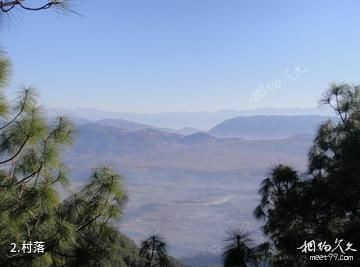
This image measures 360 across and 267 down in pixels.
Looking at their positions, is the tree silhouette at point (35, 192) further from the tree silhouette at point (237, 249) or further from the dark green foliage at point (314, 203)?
the dark green foliage at point (314, 203)

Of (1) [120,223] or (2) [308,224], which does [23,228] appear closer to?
(1) [120,223]

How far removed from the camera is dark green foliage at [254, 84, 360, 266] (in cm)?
486

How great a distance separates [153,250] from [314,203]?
2.00 metres

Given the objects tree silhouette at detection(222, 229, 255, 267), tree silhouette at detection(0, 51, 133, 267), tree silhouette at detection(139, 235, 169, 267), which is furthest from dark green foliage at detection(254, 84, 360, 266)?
tree silhouette at detection(0, 51, 133, 267)

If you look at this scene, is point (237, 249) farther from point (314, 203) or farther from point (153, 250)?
point (314, 203)

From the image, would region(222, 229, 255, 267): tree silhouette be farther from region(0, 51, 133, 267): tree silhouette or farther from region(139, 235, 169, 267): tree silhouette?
region(0, 51, 133, 267): tree silhouette

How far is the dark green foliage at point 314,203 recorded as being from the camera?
16.0 feet

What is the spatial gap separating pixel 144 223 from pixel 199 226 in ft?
67.2

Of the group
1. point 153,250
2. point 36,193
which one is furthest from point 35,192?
point 153,250

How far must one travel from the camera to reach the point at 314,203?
5.43 meters

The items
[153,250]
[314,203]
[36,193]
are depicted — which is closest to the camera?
[36,193]

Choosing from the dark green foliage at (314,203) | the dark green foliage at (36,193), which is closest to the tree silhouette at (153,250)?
the dark green foliage at (36,193)

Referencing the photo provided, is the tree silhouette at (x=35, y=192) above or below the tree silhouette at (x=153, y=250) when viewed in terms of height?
above

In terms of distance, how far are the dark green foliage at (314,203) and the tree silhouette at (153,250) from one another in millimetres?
1313
